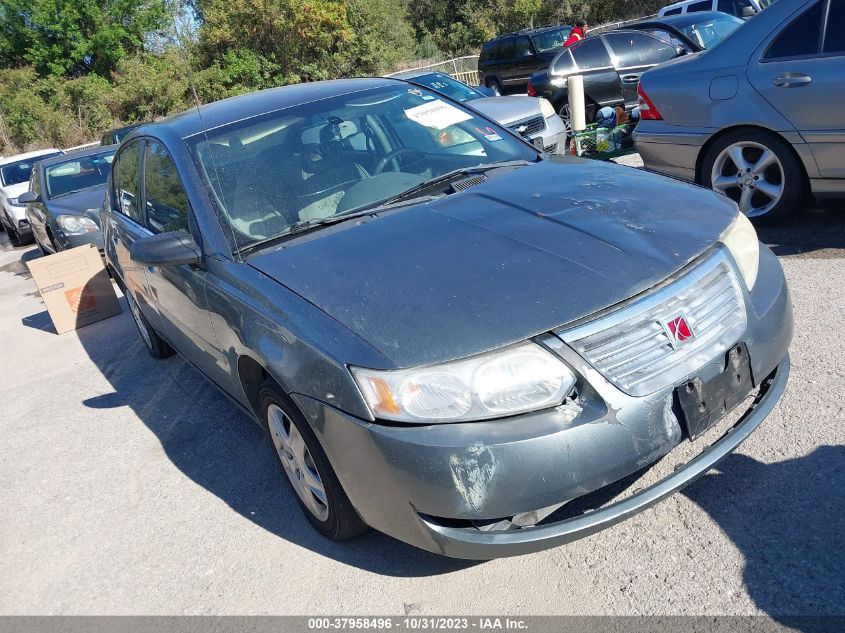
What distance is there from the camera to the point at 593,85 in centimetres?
1127

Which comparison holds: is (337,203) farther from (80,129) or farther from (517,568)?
(80,129)

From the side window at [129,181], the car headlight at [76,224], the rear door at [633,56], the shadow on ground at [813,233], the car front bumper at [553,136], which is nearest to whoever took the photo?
the side window at [129,181]

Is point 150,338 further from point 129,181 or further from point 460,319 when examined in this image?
point 460,319

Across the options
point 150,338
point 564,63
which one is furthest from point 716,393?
point 564,63

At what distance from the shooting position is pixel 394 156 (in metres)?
3.78

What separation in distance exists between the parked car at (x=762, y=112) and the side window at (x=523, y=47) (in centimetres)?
1354

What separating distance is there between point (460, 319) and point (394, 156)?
157cm

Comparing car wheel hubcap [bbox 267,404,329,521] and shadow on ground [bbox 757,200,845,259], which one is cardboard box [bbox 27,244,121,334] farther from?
shadow on ground [bbox 757,200,845,259]

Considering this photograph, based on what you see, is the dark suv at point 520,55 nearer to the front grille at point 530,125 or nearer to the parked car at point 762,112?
the front grille at point 530,125

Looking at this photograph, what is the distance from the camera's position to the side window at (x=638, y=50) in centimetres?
1106

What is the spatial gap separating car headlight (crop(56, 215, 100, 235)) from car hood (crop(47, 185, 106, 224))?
92 millimetres

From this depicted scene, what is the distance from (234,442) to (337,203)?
1.55 meters

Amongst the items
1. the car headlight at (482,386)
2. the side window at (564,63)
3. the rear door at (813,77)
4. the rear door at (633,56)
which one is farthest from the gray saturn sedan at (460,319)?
the side window at (564,63)

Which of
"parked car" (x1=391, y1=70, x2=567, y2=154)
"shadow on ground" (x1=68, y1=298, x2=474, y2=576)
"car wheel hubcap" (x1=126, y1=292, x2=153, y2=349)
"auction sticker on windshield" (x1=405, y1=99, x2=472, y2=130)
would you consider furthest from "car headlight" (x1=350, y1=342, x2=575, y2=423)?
"parked car" (x1=391, y1=70, x2=567, y2=154)
